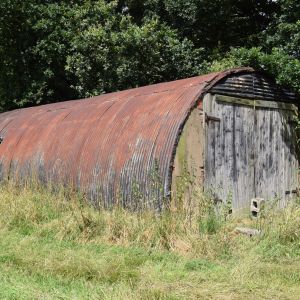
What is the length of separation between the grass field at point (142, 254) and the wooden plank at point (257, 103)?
2.34 meters

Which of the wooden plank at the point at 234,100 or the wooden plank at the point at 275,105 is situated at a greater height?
the wooden plank at the point at 234,100

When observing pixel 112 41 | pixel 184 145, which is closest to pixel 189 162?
pixel 184 145

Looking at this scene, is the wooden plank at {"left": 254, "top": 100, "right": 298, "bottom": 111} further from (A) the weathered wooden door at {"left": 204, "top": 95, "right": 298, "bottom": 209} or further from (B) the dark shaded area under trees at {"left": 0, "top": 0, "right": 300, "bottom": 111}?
(B) the dark shaded area under trees at {"left": 0, "top": 0, "right": 300, "bottom": 111}

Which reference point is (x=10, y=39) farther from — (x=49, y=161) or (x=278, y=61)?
(x=278, y=61)

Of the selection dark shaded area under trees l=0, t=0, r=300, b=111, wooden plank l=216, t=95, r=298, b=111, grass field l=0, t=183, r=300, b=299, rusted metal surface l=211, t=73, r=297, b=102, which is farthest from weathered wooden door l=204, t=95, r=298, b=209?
dark shaded area under trees l=0, t=0, r=300, b=111

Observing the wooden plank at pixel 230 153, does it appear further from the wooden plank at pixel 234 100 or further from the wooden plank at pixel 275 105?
the wooden plank at pixel 275 105

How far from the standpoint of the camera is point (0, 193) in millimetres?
9516

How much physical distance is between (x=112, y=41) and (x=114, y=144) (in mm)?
9292

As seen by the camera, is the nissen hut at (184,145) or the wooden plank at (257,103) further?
the wooden plank at (257,103)

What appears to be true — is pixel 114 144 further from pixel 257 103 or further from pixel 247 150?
pixel 257 103

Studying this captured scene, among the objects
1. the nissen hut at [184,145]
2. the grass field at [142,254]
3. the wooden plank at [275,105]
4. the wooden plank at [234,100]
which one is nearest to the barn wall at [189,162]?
the nissen hut at [184,145]

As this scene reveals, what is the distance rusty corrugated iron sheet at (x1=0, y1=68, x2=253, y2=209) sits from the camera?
8.09 m

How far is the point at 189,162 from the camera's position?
26.8 ft

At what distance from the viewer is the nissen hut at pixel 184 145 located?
8117mm
